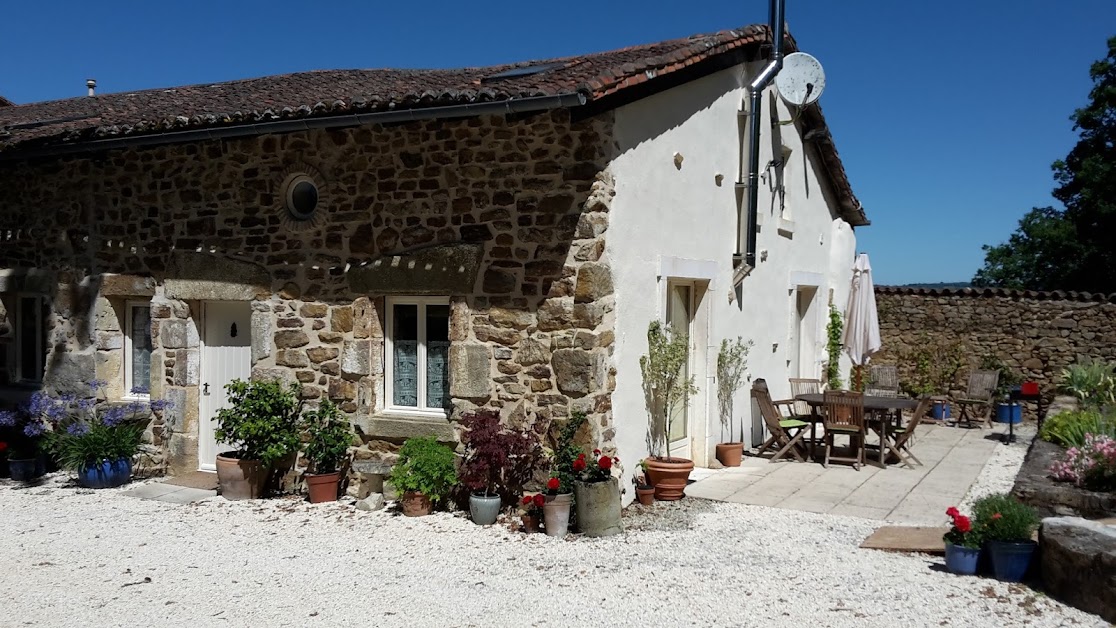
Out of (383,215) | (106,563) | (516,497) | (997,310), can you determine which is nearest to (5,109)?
(383,215)

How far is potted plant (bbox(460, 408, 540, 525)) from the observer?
6730 mm

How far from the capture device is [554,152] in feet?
22.6

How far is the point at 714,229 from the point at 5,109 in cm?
1067

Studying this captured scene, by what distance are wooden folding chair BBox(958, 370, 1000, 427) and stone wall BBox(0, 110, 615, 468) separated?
334 inches

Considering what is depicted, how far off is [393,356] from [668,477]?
2726mm

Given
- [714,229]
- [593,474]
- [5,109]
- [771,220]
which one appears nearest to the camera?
[593,474]

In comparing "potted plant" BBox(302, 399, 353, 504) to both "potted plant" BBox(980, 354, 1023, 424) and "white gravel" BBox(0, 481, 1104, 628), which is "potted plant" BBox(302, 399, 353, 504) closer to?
"white gravel" BBox(0, 481, 1104, 628)

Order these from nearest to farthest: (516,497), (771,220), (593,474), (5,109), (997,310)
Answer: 1. (593,474)
2. (516,497)
3. (771,220)
4. (5,109)
5. (997,310)

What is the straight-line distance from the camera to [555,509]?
6480 millimetres

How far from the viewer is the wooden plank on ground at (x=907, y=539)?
6.03 meters

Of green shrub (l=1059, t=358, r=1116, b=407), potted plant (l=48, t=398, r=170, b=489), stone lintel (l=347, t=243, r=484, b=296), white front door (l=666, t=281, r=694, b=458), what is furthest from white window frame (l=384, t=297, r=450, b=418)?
green shrub (l=1059, t=358, r=1116, b=407)

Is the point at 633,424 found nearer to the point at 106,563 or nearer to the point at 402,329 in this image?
the point at 402,329

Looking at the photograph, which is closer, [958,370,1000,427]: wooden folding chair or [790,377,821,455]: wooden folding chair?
[790,377,821,455]: wooden folding chair

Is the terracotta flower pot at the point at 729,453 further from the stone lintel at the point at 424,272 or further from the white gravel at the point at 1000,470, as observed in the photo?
the stone lintel at the point at 424,272
